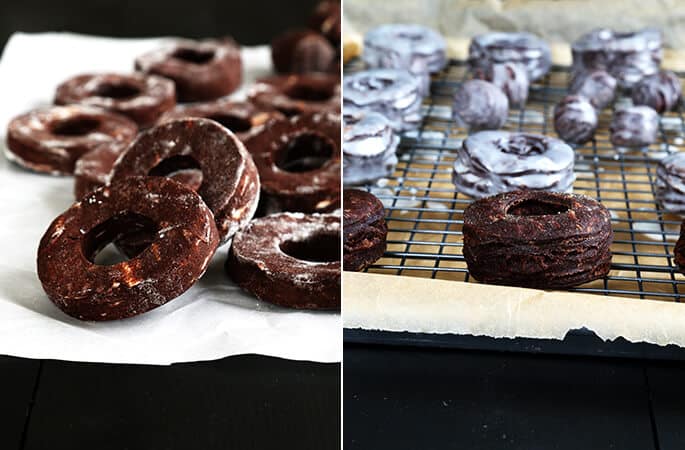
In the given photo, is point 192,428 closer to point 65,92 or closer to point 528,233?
point 528,233

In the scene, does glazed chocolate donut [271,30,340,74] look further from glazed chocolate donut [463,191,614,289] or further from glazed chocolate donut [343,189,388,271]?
glazed chocolate donut [463,191,614,289]

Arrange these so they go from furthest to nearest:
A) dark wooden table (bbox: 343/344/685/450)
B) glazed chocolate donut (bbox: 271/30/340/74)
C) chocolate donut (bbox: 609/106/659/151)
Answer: glazed chocolate donut (bbox: 271/30/340/74) → chocolate donut (bbox: 609/106/659/151) → dark wooden table (bbox: 343/344/685/450)

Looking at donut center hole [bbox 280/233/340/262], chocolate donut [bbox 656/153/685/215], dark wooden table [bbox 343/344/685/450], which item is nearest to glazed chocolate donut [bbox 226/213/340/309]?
donut center hole [bbox 280/233/340/262]

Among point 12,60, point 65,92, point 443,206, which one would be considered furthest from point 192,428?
point 12,60

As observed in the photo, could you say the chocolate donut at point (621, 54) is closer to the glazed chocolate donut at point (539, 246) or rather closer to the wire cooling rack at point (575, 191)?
the wire cooling rack at point (575, 191)

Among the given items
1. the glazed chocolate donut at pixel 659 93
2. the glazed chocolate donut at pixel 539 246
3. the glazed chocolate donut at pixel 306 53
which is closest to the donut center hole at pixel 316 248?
the glazed chocolate donut at pixel 539 246
